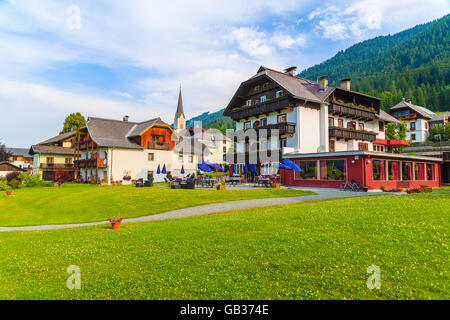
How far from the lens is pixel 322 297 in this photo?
4.38 meters

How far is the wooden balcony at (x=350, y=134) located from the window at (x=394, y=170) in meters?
9.51

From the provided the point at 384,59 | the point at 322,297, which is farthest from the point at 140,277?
the point at 384,59

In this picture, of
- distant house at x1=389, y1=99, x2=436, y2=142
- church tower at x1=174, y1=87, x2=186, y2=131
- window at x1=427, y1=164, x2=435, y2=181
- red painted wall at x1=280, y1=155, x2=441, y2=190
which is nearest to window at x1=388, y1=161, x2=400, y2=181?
red painted wall at x1=280, y1=155, x2=441, y2=190

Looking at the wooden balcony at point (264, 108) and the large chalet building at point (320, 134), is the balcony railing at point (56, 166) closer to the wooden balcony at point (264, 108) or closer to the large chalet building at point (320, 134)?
the large chalet building at point (320, 134)

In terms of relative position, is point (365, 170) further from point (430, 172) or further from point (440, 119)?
point (440, 119)

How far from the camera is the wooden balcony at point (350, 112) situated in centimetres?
3778

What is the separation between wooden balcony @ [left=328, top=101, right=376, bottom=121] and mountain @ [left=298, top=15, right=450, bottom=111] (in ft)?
241

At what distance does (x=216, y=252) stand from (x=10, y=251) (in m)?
6.39

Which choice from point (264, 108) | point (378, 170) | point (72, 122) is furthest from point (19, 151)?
point (378, 170)

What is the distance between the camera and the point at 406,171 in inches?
1217

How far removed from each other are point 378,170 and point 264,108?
16.8 m

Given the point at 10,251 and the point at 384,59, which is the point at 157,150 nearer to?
the point at 10,251

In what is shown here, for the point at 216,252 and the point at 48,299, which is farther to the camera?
the point at 216,252
